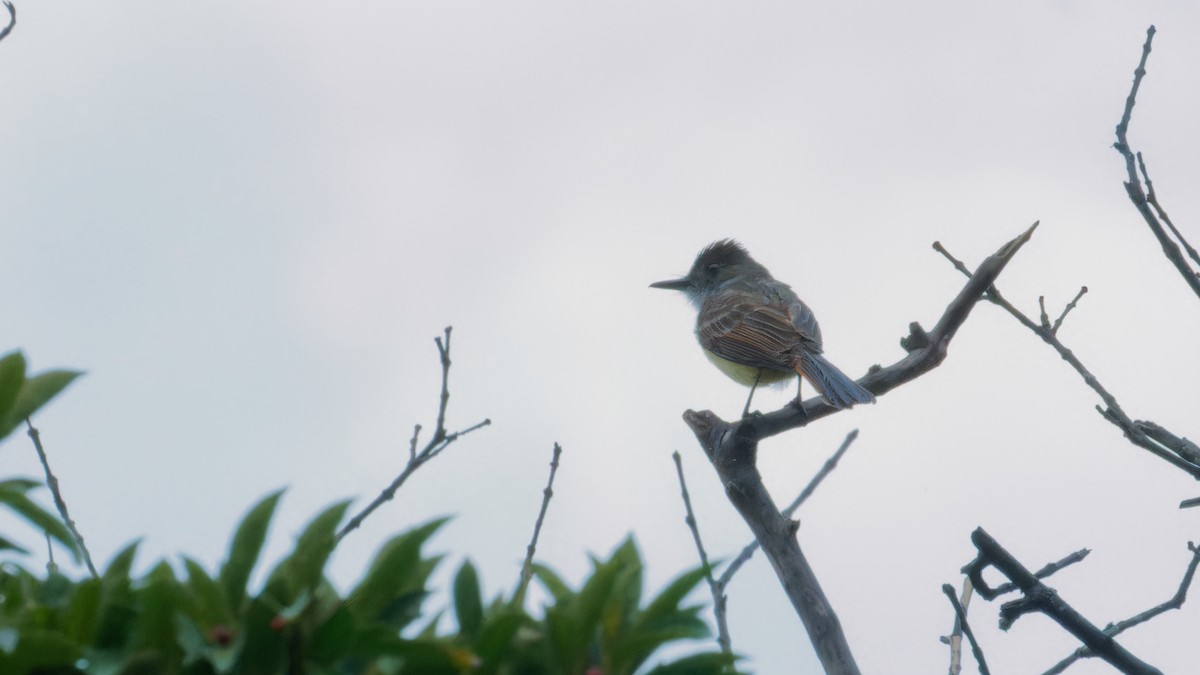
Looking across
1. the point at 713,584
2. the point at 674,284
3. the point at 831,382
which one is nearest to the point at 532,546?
the point at 713,584

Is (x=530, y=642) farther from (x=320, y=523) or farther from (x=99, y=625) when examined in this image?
(x=99, y=625)

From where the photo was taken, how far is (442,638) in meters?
1.97

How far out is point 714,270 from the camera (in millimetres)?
10906

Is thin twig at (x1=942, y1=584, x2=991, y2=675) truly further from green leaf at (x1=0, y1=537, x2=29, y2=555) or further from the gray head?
the gray head

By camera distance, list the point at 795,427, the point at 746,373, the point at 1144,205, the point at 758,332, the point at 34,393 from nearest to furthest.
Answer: the point at 34,393
the point at 1144,205
the point at 795,427
the point at 758,332
the point at 746,373

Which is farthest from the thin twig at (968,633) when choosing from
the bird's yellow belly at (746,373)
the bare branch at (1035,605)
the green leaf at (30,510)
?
the bird's yellow belly at (746,373)

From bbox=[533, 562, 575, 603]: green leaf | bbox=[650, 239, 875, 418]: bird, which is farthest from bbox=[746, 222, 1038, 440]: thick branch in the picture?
bbox=[533, 562, 575, 603]: green leaf

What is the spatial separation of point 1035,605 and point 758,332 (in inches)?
202

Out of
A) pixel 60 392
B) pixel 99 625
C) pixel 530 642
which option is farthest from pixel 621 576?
pixel 60 392

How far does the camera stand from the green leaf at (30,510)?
213cm

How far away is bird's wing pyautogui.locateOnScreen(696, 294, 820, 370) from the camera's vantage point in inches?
307

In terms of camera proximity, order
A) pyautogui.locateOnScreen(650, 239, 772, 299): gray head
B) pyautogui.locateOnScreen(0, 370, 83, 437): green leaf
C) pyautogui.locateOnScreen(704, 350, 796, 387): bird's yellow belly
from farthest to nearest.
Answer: pyautogui.locateOnScreen(650, 239, 772, 299): gray head
pyautogui.locateOnScreen(704, 350, 796, 387): bird's yellow belly
pyautogui.locateOnScreen(0, 370, 83, 437): green leaf

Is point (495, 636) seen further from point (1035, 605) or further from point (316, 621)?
point (1035, 605)

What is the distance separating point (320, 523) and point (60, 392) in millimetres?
511
